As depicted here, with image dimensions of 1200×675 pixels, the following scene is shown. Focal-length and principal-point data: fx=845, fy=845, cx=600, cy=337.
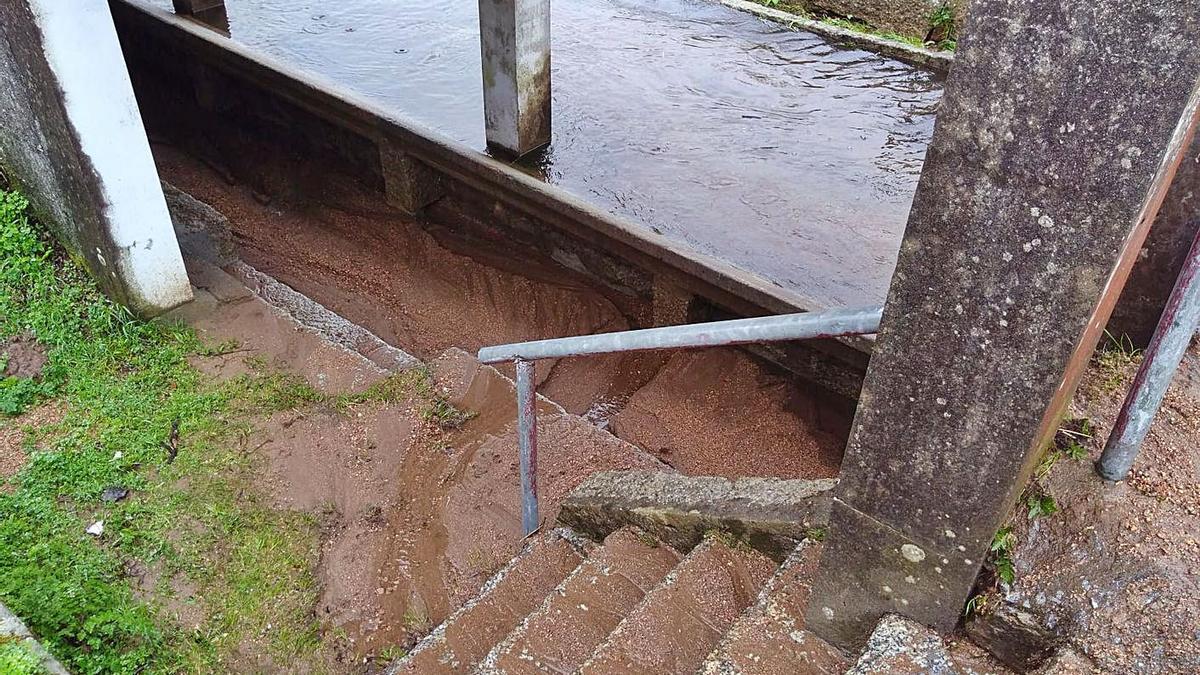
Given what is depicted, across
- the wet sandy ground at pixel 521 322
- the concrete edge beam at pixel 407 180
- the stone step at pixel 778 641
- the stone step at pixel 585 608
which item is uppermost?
the stone step at pixel 778 641

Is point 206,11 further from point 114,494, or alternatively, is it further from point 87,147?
point 114,494

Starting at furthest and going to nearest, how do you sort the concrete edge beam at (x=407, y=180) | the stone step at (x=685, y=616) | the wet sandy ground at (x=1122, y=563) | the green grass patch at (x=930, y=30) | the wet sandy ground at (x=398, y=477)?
the green grass patch at (x=930, y=30)
the concrete edge beam at (x=407, y=180)
the wet sandy ground at (x=398, y=477)
the stone step at (x=685, y=616)
the wet sandy ground at (x=1122, y=563)

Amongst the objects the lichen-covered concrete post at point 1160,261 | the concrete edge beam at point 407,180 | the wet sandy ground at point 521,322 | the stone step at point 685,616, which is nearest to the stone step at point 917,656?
the stone step at point 685,616

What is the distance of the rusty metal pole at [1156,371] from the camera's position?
1771 mm

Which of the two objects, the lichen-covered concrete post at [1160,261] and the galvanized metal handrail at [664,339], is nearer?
the galvanized metal handrail at [664,339]

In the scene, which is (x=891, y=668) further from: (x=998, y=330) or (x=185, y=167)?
(x=185, y=167)

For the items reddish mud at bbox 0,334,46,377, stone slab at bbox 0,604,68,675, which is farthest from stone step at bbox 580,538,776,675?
reddish mud at bbox 0,334,46,377

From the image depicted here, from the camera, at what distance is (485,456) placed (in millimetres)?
4586

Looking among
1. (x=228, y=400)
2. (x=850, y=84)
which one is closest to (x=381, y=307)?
(x=228, y=400)

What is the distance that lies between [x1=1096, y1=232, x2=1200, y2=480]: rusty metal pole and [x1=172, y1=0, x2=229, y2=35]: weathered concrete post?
9833 millimetres

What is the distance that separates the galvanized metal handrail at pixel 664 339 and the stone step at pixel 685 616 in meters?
0.74

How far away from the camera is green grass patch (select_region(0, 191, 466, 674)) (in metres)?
3.54

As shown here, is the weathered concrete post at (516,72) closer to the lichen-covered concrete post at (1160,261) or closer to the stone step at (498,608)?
the stone step at (498,608)

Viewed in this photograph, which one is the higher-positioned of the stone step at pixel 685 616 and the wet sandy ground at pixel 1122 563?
the wet sandy ground at pixel 1122 563
